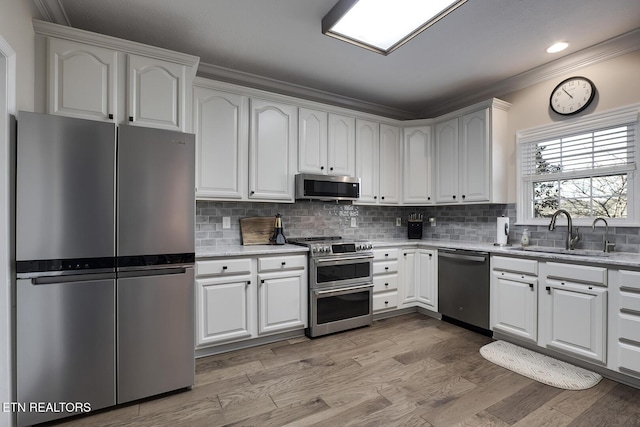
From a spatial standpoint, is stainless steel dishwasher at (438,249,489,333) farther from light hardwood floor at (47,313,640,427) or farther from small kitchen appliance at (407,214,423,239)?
small kitchen appliance at (407,214,423,239)

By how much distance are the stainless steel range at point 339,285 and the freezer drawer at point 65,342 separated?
5.54 ft

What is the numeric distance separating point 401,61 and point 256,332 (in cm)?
291

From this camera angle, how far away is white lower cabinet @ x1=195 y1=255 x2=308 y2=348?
2.65 metres

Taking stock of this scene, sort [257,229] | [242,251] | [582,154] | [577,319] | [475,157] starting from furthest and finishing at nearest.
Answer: [475,157] < [257,229] < [582,154] < [242,251] < [577,319]

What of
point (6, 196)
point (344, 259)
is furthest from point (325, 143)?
point (6, 196)

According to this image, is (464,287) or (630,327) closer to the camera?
(630,327)

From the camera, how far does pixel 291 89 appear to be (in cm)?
367

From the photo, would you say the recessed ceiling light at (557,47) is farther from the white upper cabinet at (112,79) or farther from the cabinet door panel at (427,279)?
the white upper cabinet at (112,79)

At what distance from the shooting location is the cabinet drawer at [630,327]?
2.15 meters

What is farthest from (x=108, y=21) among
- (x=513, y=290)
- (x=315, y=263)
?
(x=513, y=290)

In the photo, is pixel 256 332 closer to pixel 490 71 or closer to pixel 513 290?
pixel 513 290

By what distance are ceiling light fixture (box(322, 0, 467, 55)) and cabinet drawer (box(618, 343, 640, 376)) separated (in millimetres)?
2581

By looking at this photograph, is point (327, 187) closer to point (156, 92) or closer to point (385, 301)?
point (385, 301)

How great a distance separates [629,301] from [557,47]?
84.7 inches
